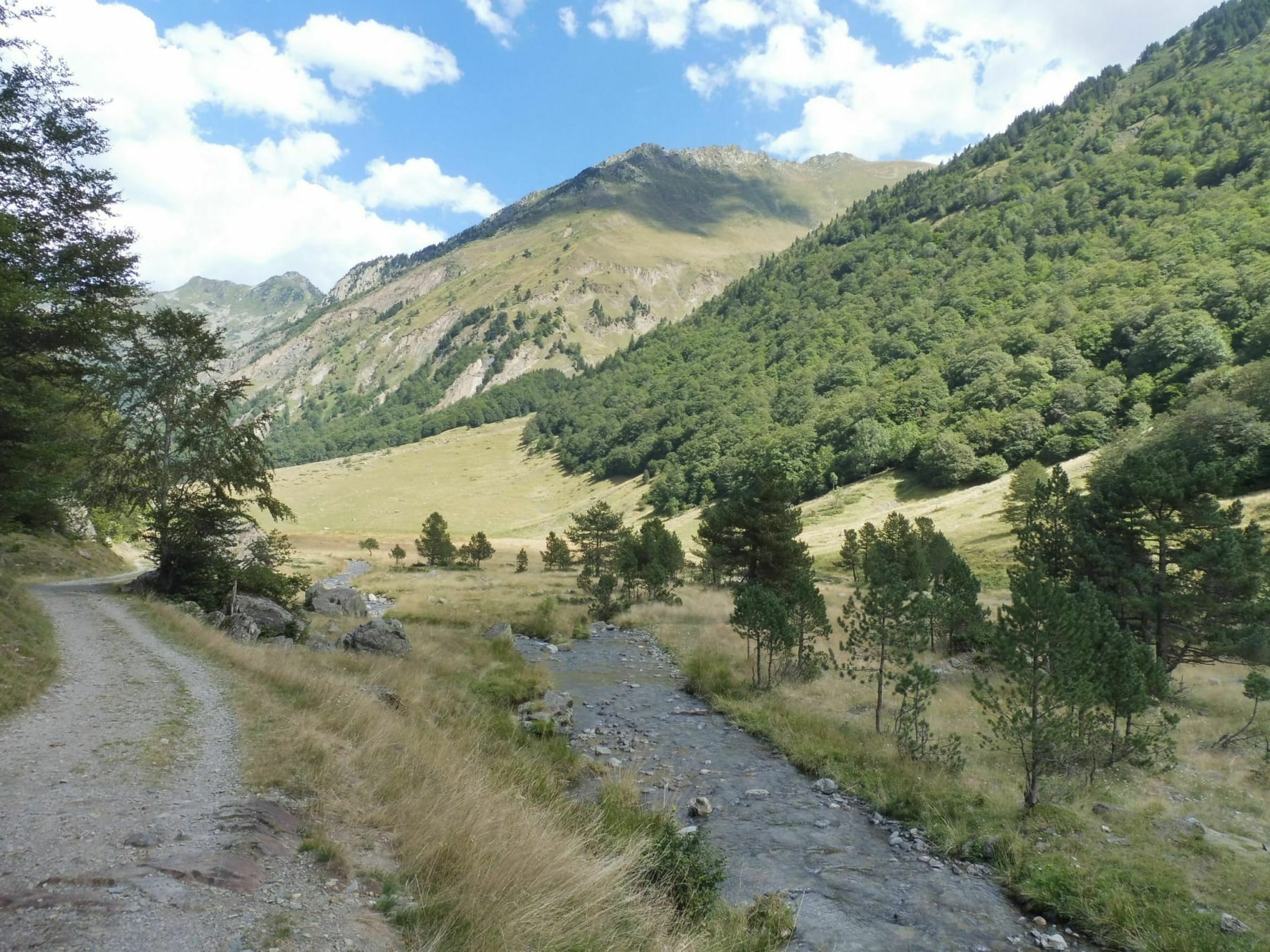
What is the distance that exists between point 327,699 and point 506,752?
3.96m

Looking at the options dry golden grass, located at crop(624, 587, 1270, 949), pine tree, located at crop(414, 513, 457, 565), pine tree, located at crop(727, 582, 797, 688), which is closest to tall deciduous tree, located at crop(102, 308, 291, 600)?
pine tree, located at crop(727, 582, 797, 688)

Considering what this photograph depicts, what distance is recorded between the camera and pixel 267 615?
2061 cm

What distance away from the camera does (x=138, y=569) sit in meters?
39.2

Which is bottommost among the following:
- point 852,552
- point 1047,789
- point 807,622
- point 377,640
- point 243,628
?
point 852,552

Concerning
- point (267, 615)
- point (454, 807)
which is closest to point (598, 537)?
point (267, 615)

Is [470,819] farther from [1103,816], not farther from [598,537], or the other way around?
[598,537]

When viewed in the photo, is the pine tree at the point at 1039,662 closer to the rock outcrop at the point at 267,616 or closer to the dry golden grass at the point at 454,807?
the dry golden grass at the point at 454,807

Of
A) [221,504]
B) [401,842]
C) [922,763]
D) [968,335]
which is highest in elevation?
[968,335]

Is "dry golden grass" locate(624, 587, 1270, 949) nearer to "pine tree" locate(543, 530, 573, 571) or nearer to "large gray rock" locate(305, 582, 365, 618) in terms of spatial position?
"large gray rock" locate(305, 582, 365, 618)

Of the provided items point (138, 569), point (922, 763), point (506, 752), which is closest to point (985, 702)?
point (922, 763)

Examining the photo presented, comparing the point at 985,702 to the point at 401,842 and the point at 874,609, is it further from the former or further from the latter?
the point at 401,842

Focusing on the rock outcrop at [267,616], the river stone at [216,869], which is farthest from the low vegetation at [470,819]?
the rock outcrop at [267,616]

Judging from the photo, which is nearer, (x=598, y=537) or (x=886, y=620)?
(x=886, y=620)

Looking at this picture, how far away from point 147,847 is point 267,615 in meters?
17.8
